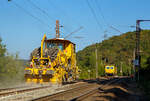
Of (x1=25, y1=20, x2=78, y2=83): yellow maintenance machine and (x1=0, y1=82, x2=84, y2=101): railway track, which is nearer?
(x1=0, y1=82, x2=84, y2=101): railway track

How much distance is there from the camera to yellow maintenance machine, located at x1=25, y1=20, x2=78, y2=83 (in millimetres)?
18609

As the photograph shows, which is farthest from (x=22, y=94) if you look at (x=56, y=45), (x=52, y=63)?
(x=56, y=45)

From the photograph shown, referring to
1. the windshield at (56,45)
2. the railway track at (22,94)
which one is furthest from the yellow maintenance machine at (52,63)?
the railway track at (22,94)

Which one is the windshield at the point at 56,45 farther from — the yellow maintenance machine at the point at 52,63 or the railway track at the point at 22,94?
the railway track at the point at 22,94

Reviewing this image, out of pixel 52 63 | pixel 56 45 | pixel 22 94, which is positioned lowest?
pixel 22 94

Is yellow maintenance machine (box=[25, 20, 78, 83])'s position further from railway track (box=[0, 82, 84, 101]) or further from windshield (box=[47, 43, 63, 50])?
railway track (box=[0, 82, 84, 101])

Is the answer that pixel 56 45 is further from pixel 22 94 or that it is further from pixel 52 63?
pixel 22 94

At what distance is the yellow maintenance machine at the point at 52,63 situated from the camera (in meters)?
18.6

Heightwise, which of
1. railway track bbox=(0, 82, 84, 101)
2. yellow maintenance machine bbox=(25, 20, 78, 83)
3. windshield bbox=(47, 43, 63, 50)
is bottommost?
railway track bbox=(0, 82, 84, 101)

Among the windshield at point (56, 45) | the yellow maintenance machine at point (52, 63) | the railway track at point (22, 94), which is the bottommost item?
the railway track at point (22, 94)

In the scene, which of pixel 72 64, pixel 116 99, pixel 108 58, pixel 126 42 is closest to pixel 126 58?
pixel 108 58

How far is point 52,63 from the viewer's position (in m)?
19.7

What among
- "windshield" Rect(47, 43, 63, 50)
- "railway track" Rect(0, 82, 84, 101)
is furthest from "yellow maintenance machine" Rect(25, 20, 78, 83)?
"railway track" Rect(0, 82, 84, 101)

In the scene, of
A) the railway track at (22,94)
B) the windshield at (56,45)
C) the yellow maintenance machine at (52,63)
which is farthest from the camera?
the windshield at (56,45)
